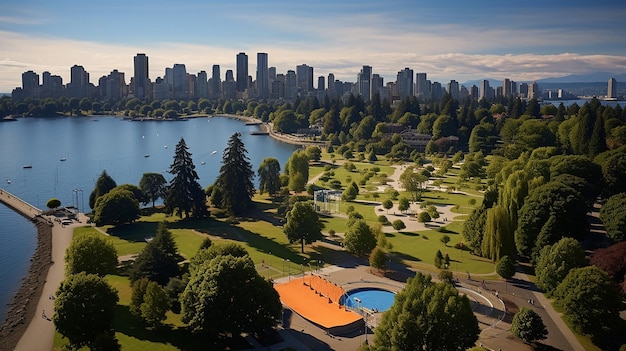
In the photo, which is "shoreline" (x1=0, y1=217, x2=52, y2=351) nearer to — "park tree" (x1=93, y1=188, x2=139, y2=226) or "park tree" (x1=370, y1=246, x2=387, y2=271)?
"park tree" (x1=93, y1=188, x2=139, y2=226)

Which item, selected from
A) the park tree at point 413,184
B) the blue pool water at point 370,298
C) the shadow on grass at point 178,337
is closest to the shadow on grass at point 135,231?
the shadow on grass at point 178,337

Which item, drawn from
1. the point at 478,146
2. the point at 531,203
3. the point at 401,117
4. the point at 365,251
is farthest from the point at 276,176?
the point at 401,117

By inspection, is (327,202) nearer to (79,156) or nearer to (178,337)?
(178,337)

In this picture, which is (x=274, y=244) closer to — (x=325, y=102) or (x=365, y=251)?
(x=365, y=251)

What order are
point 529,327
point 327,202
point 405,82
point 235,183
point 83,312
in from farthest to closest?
point 405,82, point 327,202, point 235,183, point 529,327, point 83,312

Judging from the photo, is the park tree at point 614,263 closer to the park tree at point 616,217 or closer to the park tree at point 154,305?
the park tree at point 616,217

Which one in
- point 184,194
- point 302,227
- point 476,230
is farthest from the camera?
point 184,194

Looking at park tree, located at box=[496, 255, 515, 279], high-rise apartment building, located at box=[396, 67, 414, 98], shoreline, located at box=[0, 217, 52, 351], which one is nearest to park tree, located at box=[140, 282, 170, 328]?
shoreline, located at box=[0, 217, 52, 351]

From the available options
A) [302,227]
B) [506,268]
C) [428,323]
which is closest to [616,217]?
[506,268]
